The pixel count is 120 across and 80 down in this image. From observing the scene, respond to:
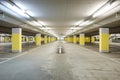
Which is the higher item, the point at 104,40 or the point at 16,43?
the point at 104,40

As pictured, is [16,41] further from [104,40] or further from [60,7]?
[104,40]

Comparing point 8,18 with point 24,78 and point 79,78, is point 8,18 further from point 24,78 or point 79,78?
point 79,78

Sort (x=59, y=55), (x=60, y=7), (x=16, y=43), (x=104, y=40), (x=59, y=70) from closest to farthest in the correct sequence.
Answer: (x=59, y=70) < (x=60, y=7) < (x=59, y=55) < (x=16, y=43) < (x=104, y=40)

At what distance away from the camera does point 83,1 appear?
9.89 m

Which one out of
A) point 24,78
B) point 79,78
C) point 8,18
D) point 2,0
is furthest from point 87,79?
point 8,18

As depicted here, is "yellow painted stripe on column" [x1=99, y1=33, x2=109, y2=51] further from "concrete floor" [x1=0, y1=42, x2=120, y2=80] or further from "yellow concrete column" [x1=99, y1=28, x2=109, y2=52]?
"concrete floor" [x1=0, y1=42, x2=120, y2=80]

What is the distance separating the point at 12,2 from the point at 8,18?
4.80 metres

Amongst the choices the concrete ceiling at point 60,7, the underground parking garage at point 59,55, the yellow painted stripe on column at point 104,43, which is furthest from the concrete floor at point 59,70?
the yellow painted stripe on column at point 104,43

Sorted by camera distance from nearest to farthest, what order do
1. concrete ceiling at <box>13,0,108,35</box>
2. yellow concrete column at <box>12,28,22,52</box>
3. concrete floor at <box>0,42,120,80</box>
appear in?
concrete floor at <box>0,42,120,80</box>
concrete ceiling at <box>13,0,108,35</box>
yellow concrete column at <box>12,28,22,52</box>

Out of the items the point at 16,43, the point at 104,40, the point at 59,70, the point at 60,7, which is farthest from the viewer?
the point at 104,40

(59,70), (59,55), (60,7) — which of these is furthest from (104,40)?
(59,70)

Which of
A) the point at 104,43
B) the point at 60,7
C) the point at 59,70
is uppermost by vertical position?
the point at 60,7

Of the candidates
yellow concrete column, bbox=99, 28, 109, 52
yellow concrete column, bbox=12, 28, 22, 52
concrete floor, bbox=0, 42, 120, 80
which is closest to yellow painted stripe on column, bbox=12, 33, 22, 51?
yellow concrete column, bbox=12, 28, 22, 52

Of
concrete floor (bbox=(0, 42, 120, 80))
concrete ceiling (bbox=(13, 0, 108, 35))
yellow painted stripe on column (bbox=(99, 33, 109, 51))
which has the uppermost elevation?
concrete ceiling (bbox=(13, 0, 108, 35))
